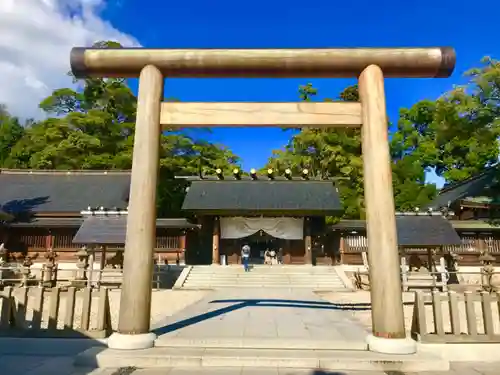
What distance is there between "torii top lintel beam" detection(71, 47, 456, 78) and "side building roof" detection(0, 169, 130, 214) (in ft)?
68.0

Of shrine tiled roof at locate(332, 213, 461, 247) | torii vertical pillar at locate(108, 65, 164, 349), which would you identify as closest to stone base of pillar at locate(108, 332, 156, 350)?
torii vertical pillar at locate(108, 65, 164, 349)

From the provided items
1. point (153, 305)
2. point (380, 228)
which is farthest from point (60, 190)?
point (380, 228)

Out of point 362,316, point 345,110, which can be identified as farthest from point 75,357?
point 362,316

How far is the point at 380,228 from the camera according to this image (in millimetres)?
5137

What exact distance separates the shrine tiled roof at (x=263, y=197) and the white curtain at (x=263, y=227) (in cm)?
85

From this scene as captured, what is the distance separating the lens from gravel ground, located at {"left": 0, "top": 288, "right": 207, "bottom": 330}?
9.06 m

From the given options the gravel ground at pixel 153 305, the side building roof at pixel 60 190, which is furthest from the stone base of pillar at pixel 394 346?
the side building roof at pixel 60 190

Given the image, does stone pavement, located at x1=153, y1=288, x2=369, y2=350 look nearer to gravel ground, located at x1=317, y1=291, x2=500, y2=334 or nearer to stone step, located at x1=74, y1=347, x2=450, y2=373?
gravel ground, located at x1=317, y1=291, x2=500, y2=334

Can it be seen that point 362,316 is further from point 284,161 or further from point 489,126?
point 284,161

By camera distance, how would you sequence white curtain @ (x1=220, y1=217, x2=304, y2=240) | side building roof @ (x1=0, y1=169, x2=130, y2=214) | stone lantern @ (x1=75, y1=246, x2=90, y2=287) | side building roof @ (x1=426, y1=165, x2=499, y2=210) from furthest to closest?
side building roof @ (x1=0, y1=169, x2=130, y2=214) → side building roof @ (x1=426, y1=165, x2=499, y2=210) → white curtain @ (x1=220, y1=217, x2=304, y2=240) → stone lantern @ (x1=75, y1=246, x2=90, y2=287)

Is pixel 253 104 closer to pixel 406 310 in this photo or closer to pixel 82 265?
pixel 406 310

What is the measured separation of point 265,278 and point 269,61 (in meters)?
14.0

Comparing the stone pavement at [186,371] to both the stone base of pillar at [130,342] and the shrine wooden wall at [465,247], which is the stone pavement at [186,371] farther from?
the shrine wooden wall at [465,247]

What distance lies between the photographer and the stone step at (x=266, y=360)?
4.43 m
